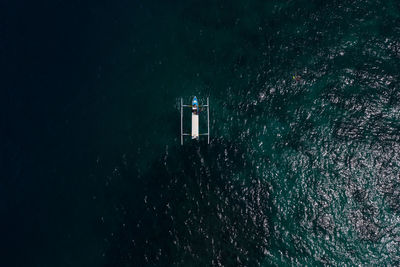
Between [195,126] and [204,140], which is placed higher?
[195,126]

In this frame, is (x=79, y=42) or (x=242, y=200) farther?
(x=79, y=42)

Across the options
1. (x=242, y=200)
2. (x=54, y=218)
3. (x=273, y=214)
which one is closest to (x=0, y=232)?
(x=54, y=218)

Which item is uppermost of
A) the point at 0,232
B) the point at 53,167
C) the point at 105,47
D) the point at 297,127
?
the point at 105,47

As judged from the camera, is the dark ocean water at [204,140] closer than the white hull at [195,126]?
Yes

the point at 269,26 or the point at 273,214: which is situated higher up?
the point at 269,26

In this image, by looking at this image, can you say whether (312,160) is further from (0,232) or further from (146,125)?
(0,232)

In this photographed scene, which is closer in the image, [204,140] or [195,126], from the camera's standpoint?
[204,140]

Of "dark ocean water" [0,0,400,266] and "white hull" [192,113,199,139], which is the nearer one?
"dark ocean water" [0,0,400,266]

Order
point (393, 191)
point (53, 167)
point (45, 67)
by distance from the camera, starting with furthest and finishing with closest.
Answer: point (45, 67) < point (53, 167) < point (393, 191)
